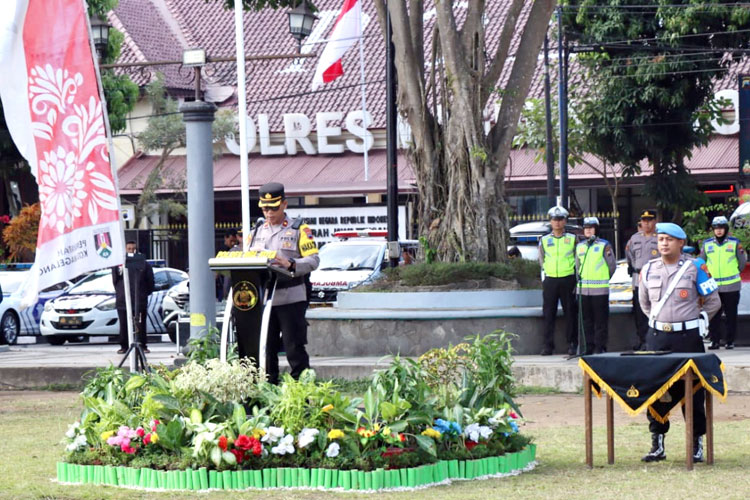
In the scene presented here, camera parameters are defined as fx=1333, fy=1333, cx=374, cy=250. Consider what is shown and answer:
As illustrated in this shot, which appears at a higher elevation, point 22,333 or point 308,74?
point 308,74

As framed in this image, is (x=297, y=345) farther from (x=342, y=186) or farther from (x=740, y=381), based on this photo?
(x=342, y=186)

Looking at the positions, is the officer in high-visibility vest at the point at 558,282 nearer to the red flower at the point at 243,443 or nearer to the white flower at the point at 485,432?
the white flower at the point at 485,432

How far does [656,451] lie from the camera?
9.25 meters

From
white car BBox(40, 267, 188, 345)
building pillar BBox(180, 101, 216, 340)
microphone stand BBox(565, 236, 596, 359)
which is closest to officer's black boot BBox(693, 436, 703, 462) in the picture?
building pillar BBox(180, 101, 216, 340)

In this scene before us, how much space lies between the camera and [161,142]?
39719mm

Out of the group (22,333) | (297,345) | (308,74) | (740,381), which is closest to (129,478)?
(297,345)

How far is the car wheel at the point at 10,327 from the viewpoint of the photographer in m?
24.9

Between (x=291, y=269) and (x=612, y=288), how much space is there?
12.3 m

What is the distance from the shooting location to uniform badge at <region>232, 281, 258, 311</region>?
369 inches

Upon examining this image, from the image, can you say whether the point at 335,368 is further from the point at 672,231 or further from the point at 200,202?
the point at 672,231

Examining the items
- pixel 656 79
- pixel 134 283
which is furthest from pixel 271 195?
pixel 656 79

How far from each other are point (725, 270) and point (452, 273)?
3718 millimetres

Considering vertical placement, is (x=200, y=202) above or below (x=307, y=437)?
above

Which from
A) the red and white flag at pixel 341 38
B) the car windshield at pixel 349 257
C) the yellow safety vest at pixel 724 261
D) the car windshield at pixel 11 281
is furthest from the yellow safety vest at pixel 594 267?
the red and white flag at pixel 341 38
